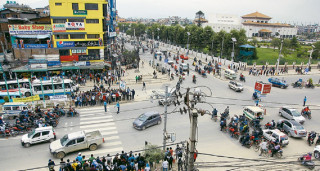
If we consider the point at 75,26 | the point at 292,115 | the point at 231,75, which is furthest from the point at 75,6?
the point at 292,115

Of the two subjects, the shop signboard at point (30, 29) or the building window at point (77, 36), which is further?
the building window at point (77, 36)

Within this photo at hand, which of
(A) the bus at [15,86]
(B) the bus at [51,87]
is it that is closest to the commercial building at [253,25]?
(B) the bus at [51,87]

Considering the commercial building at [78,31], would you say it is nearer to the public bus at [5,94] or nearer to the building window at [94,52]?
the building window at [94,52]

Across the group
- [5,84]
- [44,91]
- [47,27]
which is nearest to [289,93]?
[44,91]

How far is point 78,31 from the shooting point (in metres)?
36.8

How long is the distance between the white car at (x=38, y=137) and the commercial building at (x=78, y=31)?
66.7 feet

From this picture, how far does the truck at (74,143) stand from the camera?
1494 centimetres

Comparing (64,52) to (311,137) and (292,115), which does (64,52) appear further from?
(311,137)

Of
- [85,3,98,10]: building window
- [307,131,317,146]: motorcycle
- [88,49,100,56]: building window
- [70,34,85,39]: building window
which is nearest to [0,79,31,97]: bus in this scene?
[70,34,85,39]: building window

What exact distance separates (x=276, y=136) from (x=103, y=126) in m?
14.5

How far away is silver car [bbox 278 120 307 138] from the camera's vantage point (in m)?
17.8

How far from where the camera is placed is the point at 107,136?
1805 centimetres

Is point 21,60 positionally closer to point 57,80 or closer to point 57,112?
point 57,80

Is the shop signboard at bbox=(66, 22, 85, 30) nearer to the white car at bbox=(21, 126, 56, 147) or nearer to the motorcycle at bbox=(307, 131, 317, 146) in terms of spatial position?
the white car at bbox=(21, 126, 56, 147)
